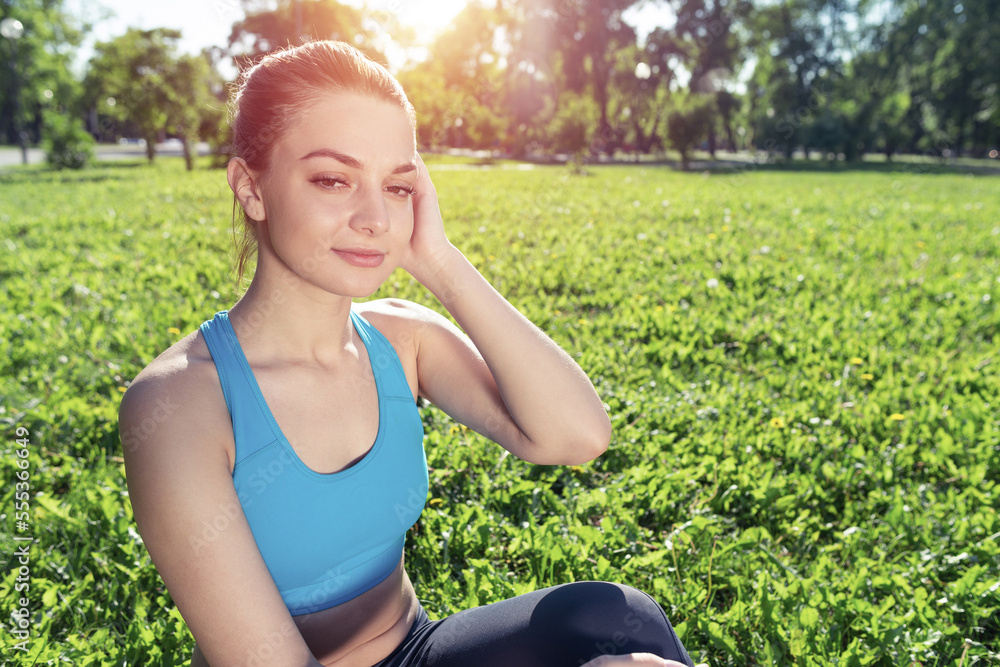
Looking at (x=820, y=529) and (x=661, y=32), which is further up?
(x=661, y=32)

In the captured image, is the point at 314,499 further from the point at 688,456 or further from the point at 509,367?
the point at 688,456

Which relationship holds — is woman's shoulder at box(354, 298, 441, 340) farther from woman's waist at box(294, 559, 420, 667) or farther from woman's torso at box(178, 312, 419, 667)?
woman's waist at box(294, 559, 420, 667)

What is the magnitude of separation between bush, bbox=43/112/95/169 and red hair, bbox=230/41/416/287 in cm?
2726

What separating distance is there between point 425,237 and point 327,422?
561 millimetres

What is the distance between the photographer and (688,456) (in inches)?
140

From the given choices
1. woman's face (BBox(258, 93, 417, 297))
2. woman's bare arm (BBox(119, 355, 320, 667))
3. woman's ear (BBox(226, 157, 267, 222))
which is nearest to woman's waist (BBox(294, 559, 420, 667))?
woman's bare arm (BBox(119, 355, 320, 667))

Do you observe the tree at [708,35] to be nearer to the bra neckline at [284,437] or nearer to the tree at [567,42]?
the tree at [567,42]

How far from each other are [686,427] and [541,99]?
44.5 meters

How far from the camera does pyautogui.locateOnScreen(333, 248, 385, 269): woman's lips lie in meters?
1.56

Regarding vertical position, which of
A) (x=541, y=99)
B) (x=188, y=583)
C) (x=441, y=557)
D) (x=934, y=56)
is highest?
(x=934, y=56)

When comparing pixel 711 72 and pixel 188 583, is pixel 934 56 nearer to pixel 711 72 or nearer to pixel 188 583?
pixel 711 72

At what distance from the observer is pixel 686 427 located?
3.95 meters

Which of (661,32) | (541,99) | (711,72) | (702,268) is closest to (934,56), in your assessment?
(711,72)

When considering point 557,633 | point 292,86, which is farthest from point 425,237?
point 557,633
